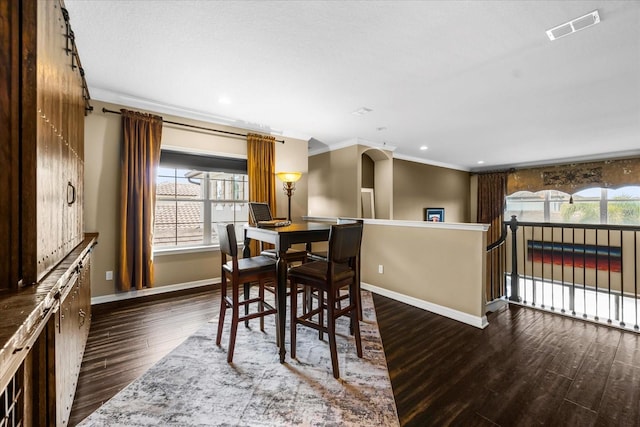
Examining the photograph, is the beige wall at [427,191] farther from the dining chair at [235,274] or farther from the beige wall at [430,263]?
the dining chair at [235,274]

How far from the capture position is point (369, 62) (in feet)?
8.16

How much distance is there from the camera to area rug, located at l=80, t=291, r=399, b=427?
1.53 meters

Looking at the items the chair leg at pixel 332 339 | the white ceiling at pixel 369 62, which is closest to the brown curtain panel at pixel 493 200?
the white ceiling at pixel 369 62

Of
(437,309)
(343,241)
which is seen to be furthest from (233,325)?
(437,309)

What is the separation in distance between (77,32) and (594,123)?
6.42 metres

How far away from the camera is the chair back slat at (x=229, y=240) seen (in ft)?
6.90

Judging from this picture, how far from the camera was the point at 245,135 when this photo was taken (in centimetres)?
432

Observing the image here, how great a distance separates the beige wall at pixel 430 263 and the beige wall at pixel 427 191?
282 cm

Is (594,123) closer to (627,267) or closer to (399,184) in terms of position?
(399,184)

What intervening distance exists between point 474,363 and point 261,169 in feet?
12.1

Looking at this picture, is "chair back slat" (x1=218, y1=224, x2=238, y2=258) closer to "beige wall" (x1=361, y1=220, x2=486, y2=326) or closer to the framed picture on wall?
"beige wall" (x1=361, y1=220, x2=486, y2=326)

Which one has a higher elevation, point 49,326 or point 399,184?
point 399,184

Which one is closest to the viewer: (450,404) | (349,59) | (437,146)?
(450,404)

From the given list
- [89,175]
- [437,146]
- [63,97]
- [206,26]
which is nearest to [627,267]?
[437,146]
